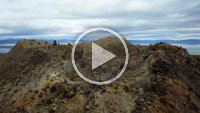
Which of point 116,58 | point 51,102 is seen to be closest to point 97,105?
point 51,102

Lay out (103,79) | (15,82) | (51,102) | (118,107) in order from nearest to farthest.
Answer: (118,107) < (51,102) < (103,79) < (15,82)

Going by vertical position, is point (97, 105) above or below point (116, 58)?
below

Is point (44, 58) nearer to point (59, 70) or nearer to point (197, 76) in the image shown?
point (59, 70)

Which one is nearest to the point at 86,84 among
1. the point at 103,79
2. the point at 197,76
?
the point at 103,79

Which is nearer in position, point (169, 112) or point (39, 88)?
point (169, 112)

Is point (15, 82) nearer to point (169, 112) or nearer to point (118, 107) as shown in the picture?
point (118, 107)

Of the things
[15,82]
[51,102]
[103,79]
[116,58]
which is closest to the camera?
[51,102]
